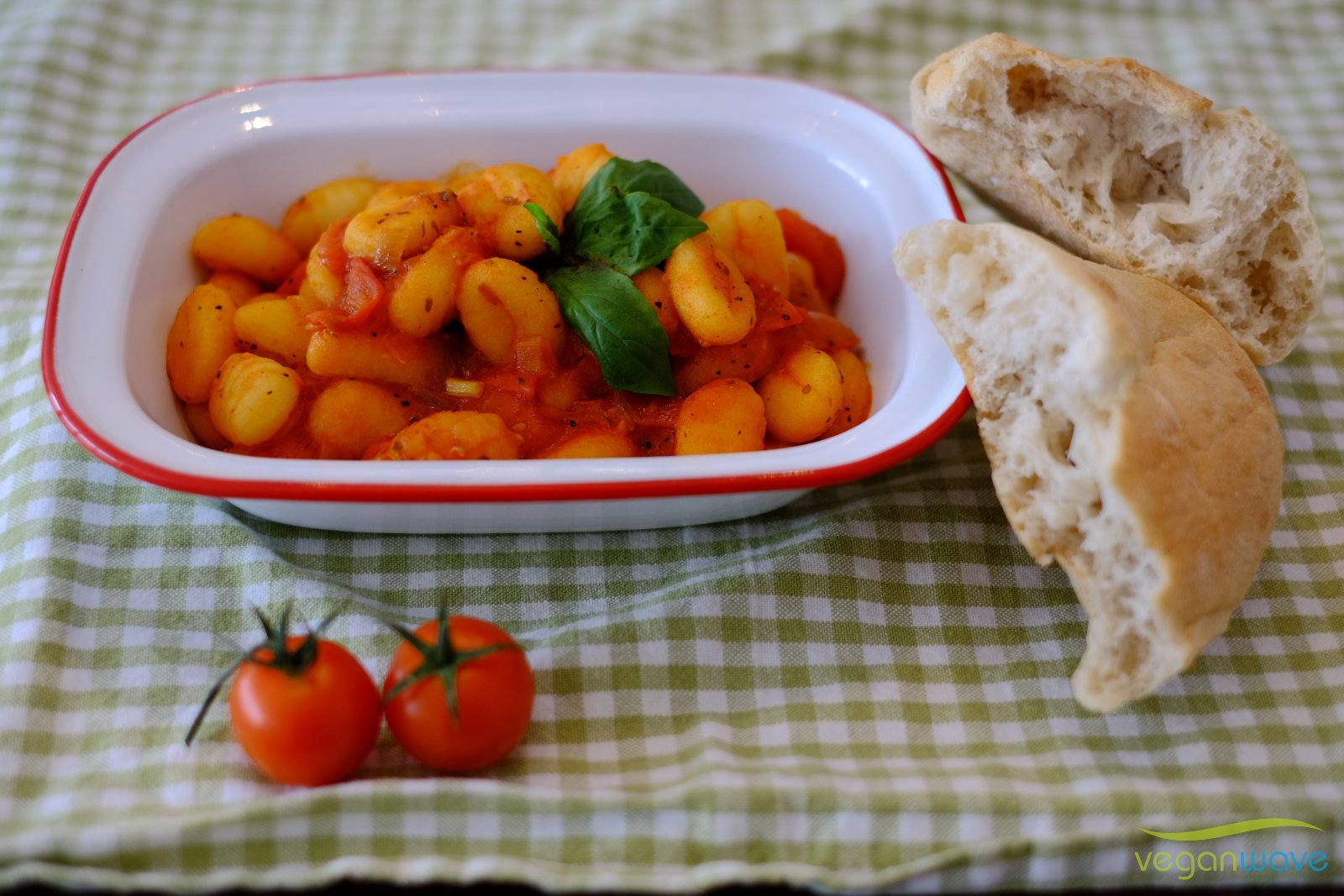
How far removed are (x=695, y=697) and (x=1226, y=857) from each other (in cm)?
70

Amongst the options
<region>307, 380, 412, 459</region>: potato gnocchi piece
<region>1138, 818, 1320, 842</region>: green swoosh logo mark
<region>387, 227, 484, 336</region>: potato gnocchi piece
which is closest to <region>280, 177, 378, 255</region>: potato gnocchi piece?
<region>387, 227, 484, 336</region>: potato gnocchi piece

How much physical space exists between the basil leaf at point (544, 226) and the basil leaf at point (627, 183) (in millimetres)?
61

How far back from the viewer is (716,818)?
1438 mm

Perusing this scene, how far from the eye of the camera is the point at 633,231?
5.81 ft

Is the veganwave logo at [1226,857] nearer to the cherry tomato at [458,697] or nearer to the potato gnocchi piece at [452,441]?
the cherry tomato at [458,697]

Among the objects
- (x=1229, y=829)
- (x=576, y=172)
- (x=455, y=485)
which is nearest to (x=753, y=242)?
(x=576, y=172)

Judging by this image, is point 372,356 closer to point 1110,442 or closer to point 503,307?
point 503,307

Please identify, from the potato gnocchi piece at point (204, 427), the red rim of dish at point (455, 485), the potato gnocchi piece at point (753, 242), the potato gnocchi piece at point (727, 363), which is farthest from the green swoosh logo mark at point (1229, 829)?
the potato gnocchi piece at point (204, 427)

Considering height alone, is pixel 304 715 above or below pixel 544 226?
below

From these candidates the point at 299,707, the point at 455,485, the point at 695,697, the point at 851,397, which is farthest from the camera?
the point at 851,397

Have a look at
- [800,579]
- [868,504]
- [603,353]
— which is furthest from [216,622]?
[868,504]

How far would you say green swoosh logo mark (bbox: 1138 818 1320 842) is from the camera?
1466 mm

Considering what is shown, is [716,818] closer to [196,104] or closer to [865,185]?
[865,185]

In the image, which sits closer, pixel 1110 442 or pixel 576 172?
pixel 1110 442
